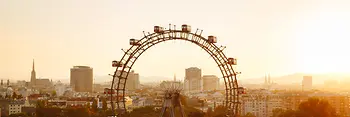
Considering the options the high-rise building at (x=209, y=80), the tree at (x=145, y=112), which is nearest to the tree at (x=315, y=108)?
the high-rise building at (x=209, y=80)

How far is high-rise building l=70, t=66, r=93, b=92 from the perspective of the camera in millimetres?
175125

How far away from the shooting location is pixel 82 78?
17938 centimetres

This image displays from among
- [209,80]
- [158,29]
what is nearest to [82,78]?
[209,80]

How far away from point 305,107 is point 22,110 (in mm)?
44135

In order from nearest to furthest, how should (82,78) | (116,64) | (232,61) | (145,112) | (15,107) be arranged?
(232,61) < (116,64) < (145,112) < (15,107) < (82,78)

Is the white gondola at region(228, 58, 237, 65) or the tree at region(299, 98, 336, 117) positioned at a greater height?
the white gondola at region(228, 58, 237, 65)

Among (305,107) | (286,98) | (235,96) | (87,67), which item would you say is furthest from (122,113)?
(87,67)

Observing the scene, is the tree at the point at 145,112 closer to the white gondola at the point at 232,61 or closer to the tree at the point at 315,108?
the tree at the point at 315,108

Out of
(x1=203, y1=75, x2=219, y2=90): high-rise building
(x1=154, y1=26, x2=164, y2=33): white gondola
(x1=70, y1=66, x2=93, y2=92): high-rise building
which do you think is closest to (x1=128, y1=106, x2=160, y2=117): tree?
(x1=203, y1=75, x2=219, y2=90): high-rise building

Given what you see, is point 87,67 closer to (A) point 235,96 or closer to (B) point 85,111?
(B) point 85,111

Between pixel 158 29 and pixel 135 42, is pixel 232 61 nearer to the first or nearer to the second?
pixel 158 29

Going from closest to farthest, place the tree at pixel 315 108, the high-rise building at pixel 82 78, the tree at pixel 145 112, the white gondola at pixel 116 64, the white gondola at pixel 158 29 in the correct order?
the white gondola at pixel 158 29, the white gondola at pixel 116 64, the tree at pixel 315 108, the tree at pixel 145 112, the high-rise building at pixel 82 78

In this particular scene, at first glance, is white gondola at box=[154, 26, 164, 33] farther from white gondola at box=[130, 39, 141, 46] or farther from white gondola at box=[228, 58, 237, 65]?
white gondola at box=[228, 58, 237, 65]

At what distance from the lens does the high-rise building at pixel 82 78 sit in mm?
175125
